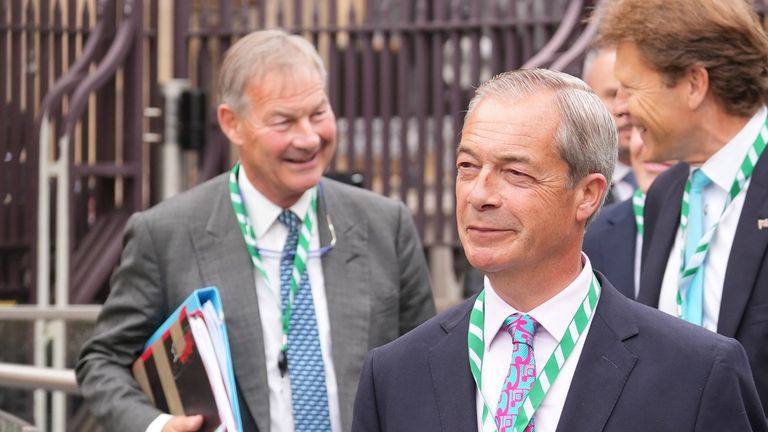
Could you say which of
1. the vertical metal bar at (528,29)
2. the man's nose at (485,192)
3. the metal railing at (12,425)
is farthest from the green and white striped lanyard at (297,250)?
the vertical metal bar at (528,29)

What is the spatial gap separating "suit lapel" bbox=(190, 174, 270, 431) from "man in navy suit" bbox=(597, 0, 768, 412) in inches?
43.8

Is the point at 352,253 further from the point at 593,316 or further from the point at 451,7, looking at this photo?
the point at 451,7

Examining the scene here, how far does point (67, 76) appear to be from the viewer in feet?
29.0

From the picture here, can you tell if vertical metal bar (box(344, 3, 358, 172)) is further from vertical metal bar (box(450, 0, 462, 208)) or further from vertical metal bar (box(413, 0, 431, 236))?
vertical metal bar (box(450, 0, 462, 208))

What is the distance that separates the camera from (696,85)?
3.94 metres

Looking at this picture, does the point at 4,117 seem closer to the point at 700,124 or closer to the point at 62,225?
the point at 62,225

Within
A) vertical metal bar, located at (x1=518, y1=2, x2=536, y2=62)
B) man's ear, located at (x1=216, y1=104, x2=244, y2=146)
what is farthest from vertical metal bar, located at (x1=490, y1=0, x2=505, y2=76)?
man's ear, located at (x1=216, y1=104, x2=244, y2=146)

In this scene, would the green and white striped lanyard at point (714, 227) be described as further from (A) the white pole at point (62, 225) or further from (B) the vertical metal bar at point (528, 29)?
(A) the white pole at point (62, 225)

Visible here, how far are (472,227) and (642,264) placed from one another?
1.44m

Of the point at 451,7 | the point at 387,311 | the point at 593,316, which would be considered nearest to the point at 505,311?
the point at 593,316

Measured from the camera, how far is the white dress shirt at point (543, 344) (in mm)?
2793

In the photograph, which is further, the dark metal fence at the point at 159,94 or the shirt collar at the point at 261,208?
the dark metal fence at the point at 159,94

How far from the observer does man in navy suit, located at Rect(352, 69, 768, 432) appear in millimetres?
2727

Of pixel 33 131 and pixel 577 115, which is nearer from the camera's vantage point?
pixel 577 115
